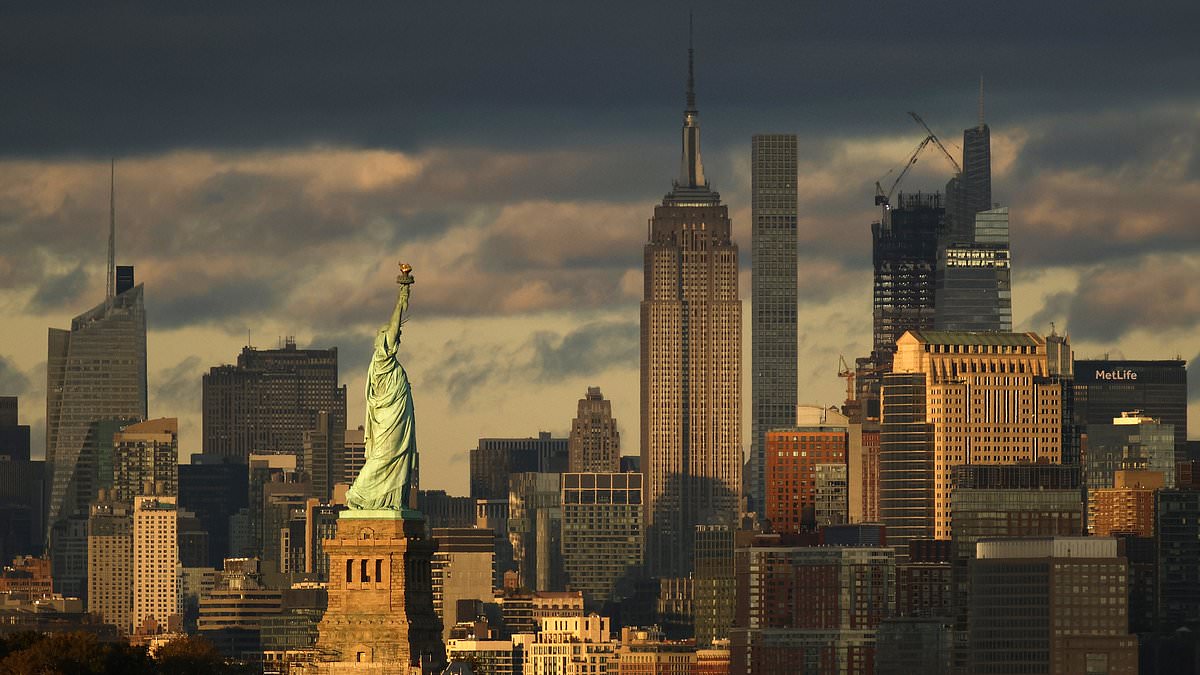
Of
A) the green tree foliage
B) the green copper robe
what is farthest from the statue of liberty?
the green tree foliage

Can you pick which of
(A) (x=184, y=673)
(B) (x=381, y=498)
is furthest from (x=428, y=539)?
(A) (x=184, y=673)

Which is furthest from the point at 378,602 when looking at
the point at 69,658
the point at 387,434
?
the point at 69,658

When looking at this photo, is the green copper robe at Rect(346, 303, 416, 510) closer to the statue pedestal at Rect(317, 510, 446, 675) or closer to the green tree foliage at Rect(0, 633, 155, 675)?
the statue pedestal at Rect(317, 510, 446, 675)

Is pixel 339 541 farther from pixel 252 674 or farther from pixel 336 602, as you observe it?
pixel 252 674

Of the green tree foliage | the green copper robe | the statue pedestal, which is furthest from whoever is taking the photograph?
the green copper robe

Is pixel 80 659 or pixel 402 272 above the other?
pixel 402 272

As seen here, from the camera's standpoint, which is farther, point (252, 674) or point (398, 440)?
point (252, 674)
